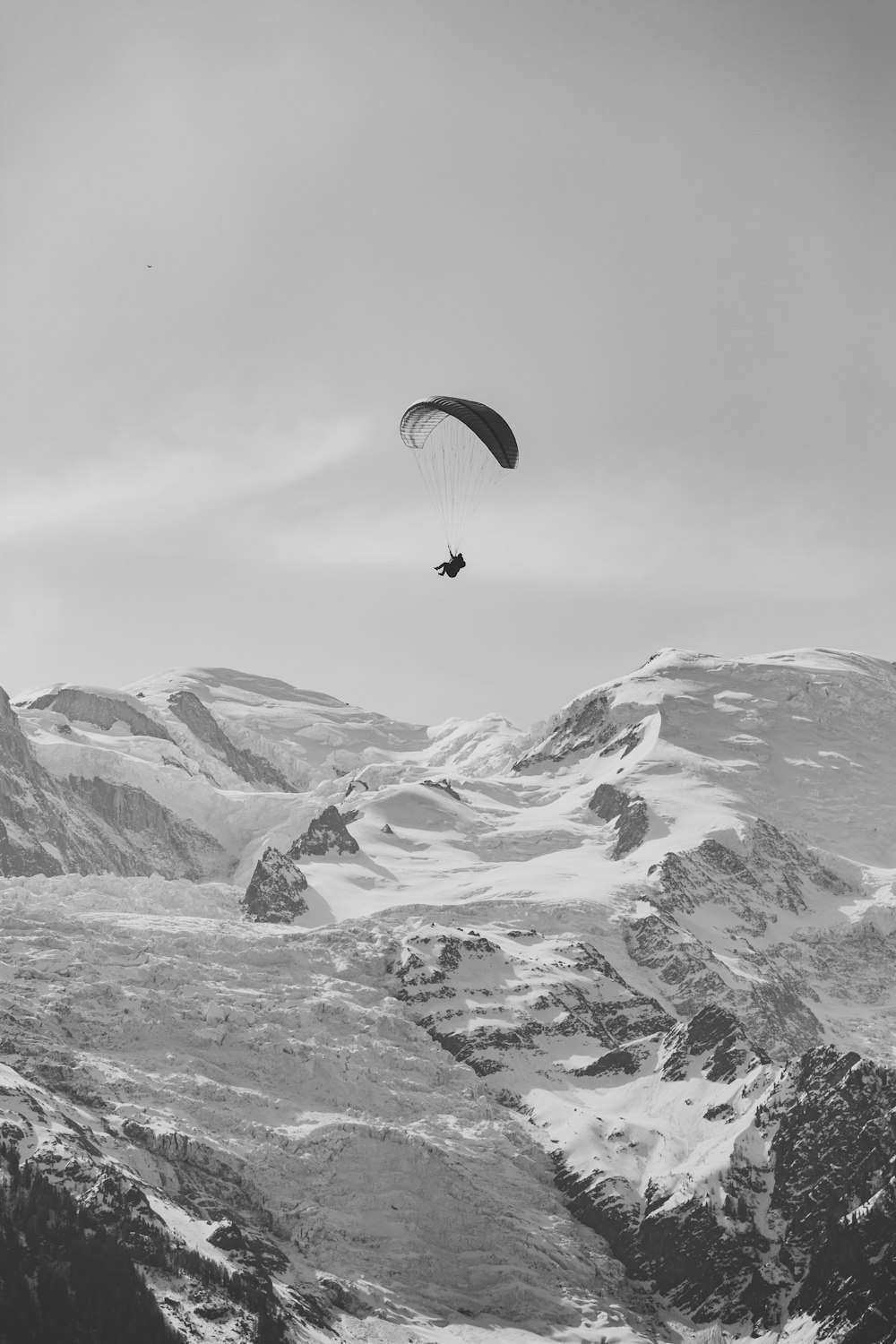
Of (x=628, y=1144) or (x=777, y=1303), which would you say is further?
(x=628, y=1144)

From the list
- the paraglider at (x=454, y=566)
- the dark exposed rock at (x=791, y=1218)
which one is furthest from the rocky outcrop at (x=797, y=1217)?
the paraglider at (x=454, y=566)

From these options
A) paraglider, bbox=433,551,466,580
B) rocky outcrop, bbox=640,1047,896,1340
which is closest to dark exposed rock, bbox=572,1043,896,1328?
rocky outcrop, bbox=640,1047,896,1340

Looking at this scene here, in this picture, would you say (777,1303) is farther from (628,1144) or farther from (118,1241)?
(118,1241)

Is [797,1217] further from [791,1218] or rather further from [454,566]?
[454,566]

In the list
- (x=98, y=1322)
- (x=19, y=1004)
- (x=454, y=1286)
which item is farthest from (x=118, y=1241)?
(x=19, y=1004)

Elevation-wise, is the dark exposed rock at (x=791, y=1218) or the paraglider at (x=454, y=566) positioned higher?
the paraglider at (x=454, y=566)

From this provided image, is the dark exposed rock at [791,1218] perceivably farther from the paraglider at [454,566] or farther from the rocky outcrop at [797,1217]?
the paraglider at [454,566]

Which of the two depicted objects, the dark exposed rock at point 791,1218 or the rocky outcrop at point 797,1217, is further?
the rocky outcrop at point 797,1217

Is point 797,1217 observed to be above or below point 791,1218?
above

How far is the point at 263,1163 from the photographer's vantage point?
174 m

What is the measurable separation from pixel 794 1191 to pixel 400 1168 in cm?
4093

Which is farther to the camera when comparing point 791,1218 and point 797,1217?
point 791,1218

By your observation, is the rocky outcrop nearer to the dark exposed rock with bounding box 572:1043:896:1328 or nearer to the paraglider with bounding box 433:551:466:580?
the dark exposed rock with bounding box 572:1043:896:1328

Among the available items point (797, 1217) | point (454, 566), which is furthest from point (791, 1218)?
point (454, 566)
